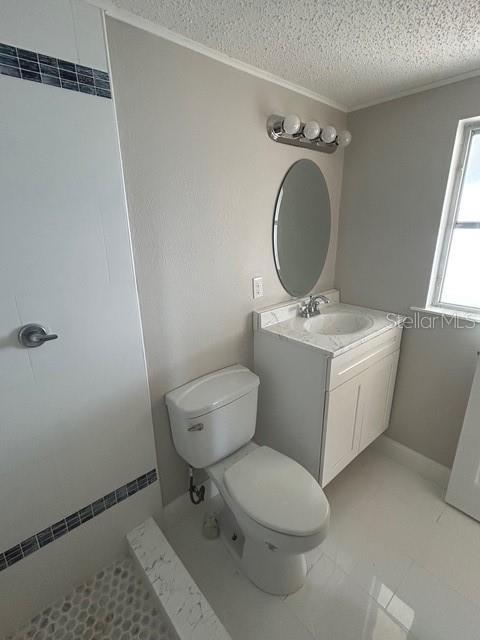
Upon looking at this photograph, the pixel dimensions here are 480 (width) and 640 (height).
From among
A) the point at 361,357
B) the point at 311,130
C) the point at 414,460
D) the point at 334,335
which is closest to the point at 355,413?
the point at 361,357

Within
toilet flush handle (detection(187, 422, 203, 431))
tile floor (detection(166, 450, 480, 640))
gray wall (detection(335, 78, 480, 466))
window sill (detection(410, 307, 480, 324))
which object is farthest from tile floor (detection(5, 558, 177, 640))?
window sill (detection(410, 307, 480, 324))

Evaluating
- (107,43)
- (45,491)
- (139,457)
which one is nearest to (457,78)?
(107,43)

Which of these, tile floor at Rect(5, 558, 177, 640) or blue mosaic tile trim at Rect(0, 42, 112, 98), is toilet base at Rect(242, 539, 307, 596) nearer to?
tile floor at Rect(5, 558, 177, 640)

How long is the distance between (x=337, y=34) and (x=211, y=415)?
151cm

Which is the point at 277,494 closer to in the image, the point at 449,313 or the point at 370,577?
the point at 370,577

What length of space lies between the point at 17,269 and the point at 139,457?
0.88 m

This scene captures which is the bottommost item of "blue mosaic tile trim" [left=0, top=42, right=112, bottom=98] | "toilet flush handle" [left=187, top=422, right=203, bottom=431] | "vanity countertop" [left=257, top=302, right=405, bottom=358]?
"toilet flush handle" [left=187, top=422, right=203, bottom=431]

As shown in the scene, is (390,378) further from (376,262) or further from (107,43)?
(107,43)

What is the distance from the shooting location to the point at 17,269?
904mm

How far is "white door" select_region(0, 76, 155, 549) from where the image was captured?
0.88 meters

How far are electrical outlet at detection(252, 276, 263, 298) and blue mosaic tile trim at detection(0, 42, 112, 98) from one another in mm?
947

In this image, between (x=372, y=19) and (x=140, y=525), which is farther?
(x=140, y=525)

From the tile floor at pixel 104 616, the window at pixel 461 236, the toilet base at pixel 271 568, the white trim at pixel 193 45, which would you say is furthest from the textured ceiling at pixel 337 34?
the tile floor at pixel 104 616

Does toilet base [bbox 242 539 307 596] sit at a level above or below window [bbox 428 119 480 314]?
below
